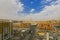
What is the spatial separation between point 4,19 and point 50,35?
619 millimetres

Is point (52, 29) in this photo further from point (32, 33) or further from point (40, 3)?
point (40, 3)

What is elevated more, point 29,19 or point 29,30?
point 29,19

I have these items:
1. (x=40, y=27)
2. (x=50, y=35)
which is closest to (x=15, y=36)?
(x=40, y=27)

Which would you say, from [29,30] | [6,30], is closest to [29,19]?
[29,30]

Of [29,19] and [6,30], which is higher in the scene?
[29,19]

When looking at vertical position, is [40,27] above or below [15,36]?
above

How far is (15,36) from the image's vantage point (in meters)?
1.55

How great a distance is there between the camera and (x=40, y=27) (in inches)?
60.4

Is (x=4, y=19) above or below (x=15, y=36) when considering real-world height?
above

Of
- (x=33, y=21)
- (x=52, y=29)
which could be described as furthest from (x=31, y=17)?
(x=52, y=29)

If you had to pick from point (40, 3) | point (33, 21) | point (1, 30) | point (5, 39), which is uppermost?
point (40, 3)

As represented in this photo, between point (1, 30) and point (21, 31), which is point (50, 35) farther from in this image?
point (1, 30)

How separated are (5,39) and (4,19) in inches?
10.1

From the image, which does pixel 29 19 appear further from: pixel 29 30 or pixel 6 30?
pixel 6 30
